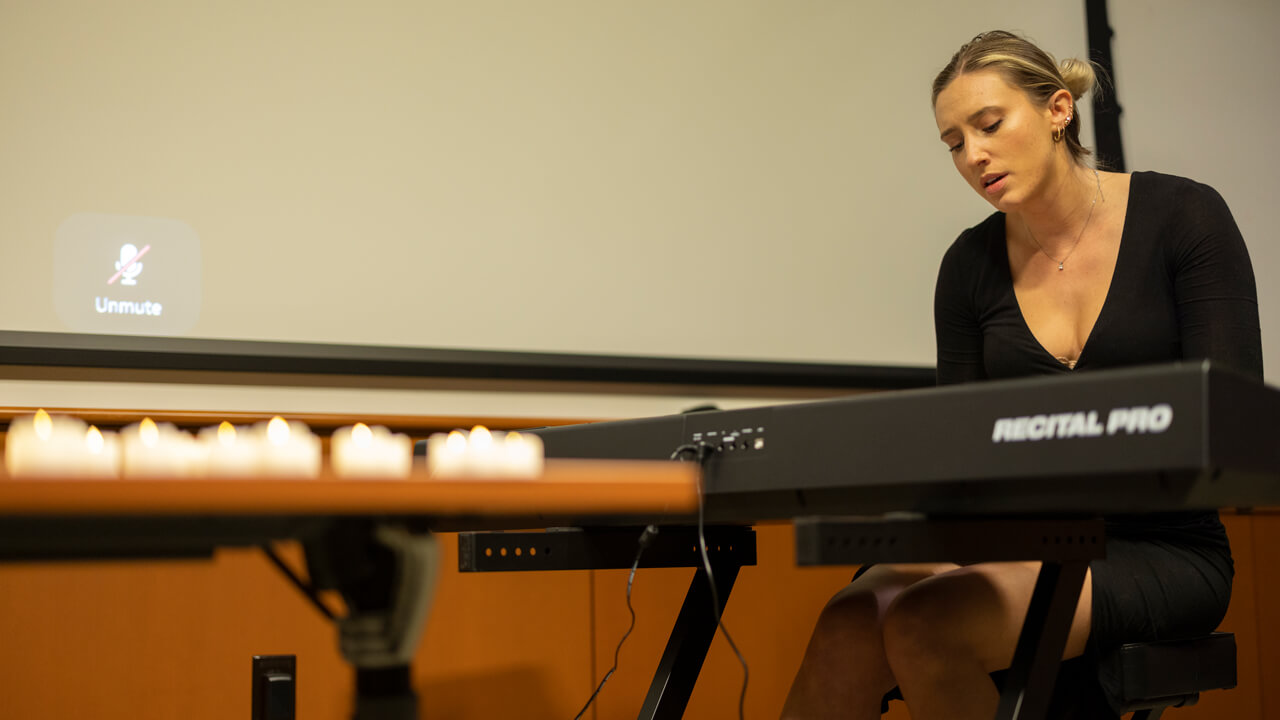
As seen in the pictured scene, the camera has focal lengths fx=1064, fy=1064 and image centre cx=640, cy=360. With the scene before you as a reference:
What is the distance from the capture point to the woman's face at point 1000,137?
1371 millimetres

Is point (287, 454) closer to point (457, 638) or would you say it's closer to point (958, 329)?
point (958, 329)

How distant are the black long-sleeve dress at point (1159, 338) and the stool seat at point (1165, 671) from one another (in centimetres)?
2

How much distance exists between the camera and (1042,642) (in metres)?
0.92

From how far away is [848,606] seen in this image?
3.94ft

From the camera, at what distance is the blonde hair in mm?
1400

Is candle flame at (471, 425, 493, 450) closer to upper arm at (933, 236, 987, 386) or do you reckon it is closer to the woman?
the woman

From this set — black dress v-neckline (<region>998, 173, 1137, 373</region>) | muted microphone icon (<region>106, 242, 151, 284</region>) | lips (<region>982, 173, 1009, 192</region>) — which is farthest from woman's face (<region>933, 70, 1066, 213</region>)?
muted microphone icon (<region>106, 242, 151, 284</region>)

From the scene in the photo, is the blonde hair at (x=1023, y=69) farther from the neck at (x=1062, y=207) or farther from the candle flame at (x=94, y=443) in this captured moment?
the candle flame at (x=94, y=443)

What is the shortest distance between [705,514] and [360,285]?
971 millimetres

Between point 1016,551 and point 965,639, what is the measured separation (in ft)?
0.61

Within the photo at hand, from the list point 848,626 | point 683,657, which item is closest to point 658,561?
point 683,657

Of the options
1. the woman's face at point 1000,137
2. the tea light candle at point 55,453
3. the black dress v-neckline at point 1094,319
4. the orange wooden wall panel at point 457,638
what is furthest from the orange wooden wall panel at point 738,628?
the tea light candle at point 55,453

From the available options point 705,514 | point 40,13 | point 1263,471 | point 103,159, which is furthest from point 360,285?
point 1263,471

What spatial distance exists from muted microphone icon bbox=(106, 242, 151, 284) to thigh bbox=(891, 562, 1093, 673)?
1.30 meters
